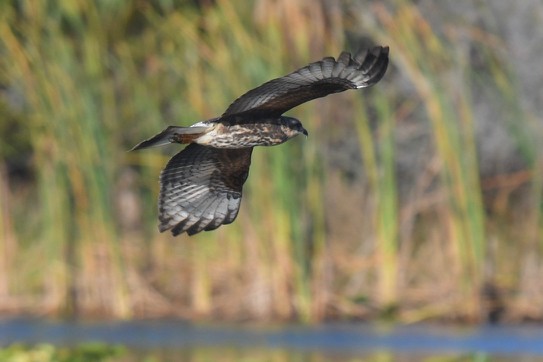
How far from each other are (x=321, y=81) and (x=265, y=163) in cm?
736

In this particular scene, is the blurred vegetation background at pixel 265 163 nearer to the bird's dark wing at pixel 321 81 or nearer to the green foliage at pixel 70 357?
the green foliage at pixel 70 357

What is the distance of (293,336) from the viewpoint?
574 inches

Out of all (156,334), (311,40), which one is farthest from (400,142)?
(156,334)

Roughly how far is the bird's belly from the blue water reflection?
18.7 ft

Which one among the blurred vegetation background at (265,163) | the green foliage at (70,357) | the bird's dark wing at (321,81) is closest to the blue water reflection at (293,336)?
the blurred vegetation background at (265,163)

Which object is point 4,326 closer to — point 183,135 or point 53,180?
point 53,180

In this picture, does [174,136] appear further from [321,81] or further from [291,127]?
[321,81]

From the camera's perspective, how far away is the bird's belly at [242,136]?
8.21 meters

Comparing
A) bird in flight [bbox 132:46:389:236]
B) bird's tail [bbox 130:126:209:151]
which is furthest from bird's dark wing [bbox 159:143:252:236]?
bird's tail [bbox 130:126:209:151]

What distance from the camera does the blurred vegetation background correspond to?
15.2m

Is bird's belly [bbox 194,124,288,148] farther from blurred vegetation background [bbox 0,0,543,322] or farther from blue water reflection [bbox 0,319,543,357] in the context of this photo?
blurred vegetation background [bbox 0,0,543,322]

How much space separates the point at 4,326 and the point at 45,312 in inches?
16.8

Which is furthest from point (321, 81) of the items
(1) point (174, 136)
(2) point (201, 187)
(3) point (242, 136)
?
(2) point (201, 187)

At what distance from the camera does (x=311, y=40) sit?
15.5 metres
